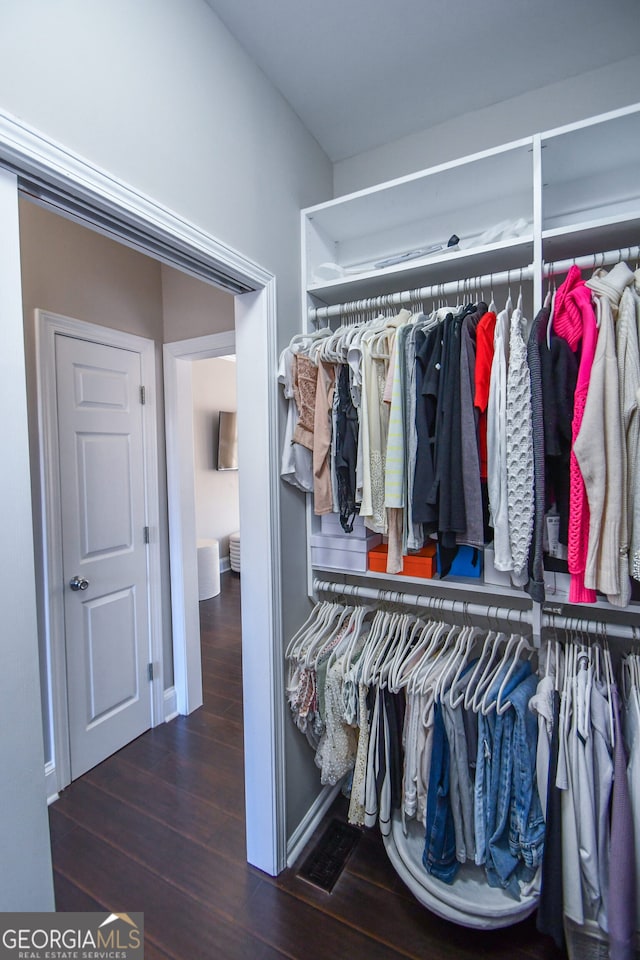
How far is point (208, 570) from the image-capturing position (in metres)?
4.52

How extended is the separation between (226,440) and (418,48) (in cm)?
420

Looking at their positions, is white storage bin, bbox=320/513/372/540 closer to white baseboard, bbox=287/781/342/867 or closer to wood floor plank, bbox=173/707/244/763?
white baseboard, bbox=287/781/342/867

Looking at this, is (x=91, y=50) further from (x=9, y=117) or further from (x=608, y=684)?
(x=608, y=684)

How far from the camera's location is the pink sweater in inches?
46.2

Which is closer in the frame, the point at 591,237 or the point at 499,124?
the point at 591,237

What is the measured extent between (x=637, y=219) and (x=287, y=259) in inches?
44.1

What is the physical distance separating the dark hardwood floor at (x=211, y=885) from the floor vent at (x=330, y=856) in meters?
0.03

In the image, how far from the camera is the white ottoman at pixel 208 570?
4430 mm

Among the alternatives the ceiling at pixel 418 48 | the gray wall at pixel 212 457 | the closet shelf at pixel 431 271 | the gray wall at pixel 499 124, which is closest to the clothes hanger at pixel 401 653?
the closet shelf at pixel 431 271

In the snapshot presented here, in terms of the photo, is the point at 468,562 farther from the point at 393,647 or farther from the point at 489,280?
the point at 489,280

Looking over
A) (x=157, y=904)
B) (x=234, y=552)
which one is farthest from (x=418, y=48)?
(x=234, y=552)

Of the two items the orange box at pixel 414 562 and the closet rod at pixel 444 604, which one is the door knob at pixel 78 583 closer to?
the closet rod at pixel 444 604

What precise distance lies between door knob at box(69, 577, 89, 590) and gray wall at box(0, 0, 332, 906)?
108 centimetres

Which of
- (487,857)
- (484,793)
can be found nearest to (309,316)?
(484,793)
